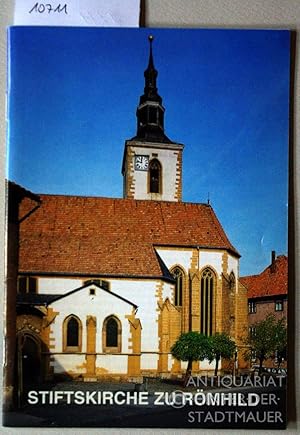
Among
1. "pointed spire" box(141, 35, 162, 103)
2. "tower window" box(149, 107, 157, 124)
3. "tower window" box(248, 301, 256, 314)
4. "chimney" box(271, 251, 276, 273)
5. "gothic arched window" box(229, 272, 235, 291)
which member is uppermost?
"pointed spire" box(141, 35, 162, 103)

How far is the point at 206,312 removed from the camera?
77.1 inches

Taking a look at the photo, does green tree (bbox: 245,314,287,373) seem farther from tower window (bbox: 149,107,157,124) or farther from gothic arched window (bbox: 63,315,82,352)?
tower window (bbox: 149,107,157,124)

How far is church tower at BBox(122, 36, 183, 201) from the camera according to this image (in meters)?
1.92

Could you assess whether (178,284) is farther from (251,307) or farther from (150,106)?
(150,106)

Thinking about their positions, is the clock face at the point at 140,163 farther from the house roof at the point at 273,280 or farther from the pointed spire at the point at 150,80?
the house roof at the point at 273,280

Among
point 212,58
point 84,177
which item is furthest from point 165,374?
point 212,58

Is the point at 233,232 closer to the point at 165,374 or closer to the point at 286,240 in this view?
the point at 286,240

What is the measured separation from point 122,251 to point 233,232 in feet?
0.77

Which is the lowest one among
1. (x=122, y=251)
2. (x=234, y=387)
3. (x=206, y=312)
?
(x=234, y=387)

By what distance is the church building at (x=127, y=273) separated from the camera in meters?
1.90

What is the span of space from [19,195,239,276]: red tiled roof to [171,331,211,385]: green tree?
15cm

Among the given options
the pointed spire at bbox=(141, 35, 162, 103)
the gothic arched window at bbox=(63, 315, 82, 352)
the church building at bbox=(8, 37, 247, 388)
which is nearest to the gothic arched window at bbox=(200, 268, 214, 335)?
the church building at bbox=(8, 37, 247, 388)

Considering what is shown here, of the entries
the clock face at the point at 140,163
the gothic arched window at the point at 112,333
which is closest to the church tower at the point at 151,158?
the clock face at the point at 140,163

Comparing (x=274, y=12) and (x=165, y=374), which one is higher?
(x=274, y=12)
